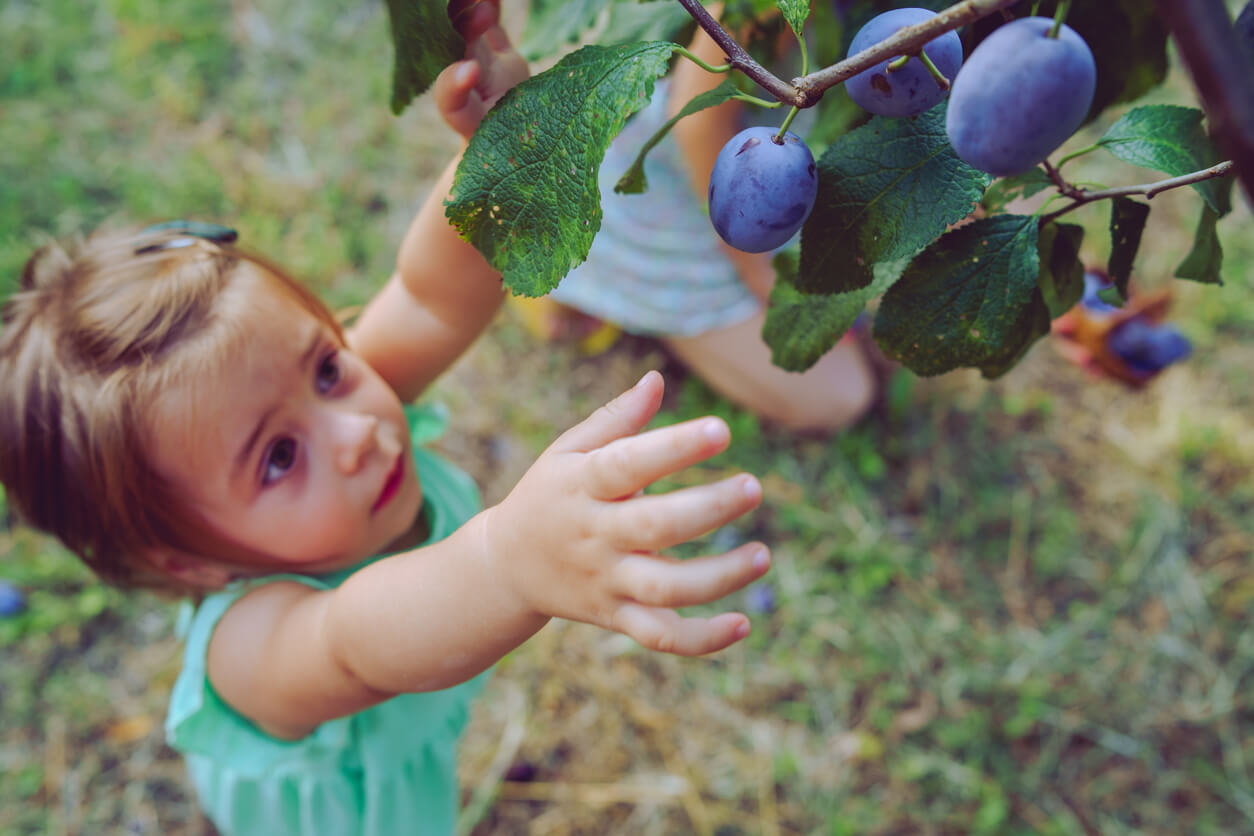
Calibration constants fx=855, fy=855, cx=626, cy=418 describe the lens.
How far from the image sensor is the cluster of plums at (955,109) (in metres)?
0.36

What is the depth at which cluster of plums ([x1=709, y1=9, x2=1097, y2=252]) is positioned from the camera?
365mm

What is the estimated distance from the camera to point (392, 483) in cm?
95

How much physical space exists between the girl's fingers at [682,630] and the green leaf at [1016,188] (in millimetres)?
335

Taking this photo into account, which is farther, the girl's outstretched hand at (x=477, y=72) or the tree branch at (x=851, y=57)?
the girl's outstretched hand at (x=477, y=72)

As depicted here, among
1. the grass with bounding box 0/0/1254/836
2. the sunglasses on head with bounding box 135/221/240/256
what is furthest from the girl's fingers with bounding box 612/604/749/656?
the grass with bounding box 0/0/1254/836

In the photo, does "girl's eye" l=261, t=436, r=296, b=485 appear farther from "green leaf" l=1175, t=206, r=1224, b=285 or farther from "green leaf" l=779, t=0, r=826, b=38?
"green leaf" l=1175, t=206, r=1224, b=285

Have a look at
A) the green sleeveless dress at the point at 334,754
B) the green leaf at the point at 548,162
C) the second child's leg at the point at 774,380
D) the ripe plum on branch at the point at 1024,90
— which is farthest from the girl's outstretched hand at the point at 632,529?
the second child's leg at the point at 774,380

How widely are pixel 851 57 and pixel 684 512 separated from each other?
27 cm

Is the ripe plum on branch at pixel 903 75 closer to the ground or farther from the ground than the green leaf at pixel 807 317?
farther from the ground

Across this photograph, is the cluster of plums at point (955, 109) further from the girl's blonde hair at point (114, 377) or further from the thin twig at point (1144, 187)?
the girl's blonde hair at point (114, 377)

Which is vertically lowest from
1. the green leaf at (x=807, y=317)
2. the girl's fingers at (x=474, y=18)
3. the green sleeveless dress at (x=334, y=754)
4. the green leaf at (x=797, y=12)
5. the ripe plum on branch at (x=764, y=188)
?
the green sleeveless dress at (x=334, y=754)

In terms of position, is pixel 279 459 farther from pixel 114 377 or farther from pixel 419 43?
pixel 419 43

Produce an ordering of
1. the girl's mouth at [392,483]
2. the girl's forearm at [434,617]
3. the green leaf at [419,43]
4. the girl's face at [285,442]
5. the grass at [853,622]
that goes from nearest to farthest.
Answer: the green leaf at [419,43]
the girl's forearm at [434,617]
the girl's face at [285,442]
the girl's mouth at [392,483]
the grass at [853,622]

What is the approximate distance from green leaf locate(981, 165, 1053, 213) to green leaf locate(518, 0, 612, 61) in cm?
35
